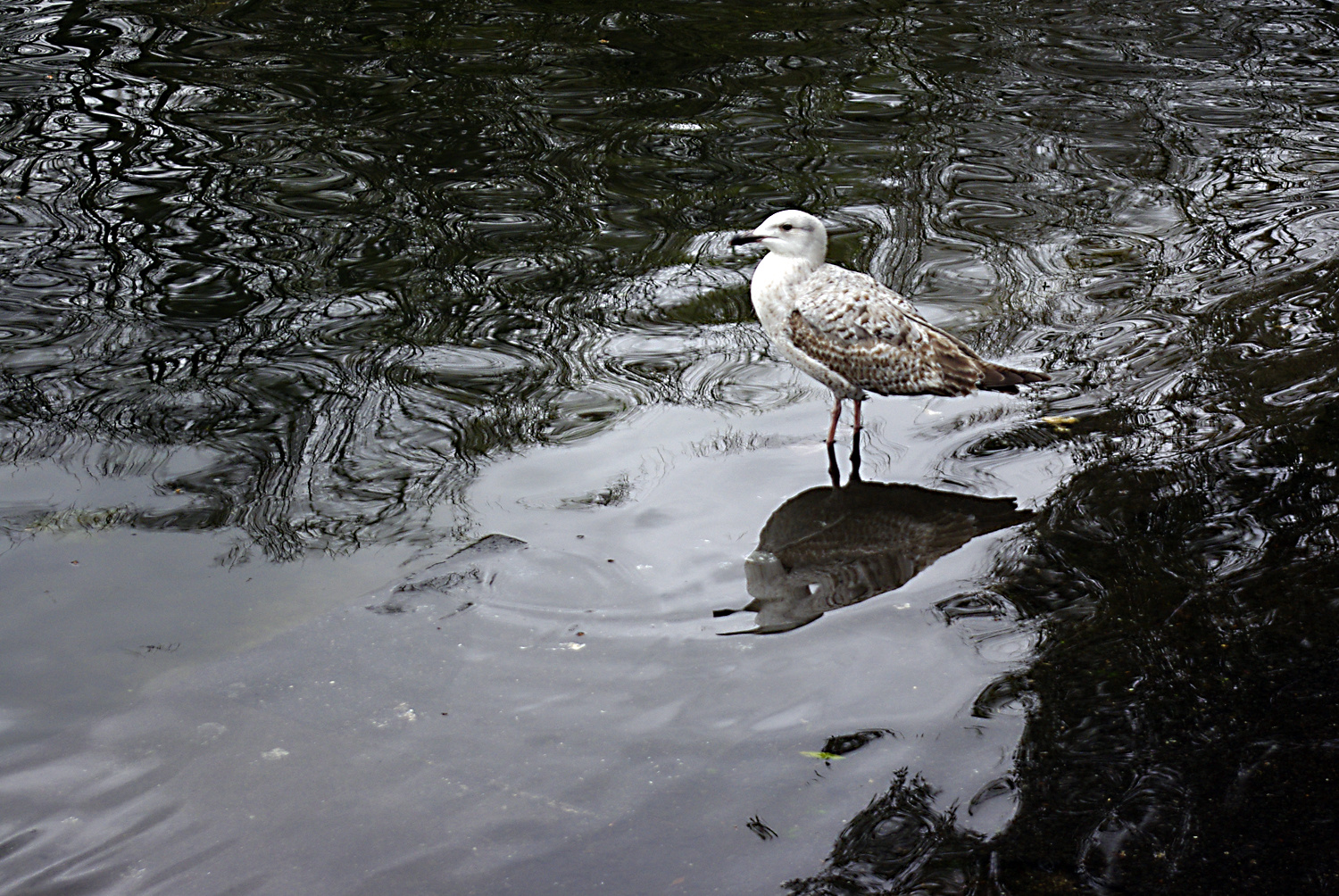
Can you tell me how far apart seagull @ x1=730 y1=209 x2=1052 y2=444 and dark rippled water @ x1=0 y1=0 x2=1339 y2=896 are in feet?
1.24

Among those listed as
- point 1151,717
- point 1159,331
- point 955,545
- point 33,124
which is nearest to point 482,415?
point 955,545

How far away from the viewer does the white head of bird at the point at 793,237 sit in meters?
5.60

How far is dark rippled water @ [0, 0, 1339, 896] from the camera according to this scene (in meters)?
3.58

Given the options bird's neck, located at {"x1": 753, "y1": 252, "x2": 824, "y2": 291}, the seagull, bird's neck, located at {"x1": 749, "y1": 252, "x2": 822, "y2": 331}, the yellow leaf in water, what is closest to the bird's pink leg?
the seagull

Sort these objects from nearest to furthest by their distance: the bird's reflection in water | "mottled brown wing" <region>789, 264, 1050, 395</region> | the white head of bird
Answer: the bird's reflection in water < "mottled brown wing" <region>789, 264, 1050, 395</region> < the white head of bird

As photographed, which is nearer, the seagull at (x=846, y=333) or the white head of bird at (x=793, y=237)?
the seagull at (x=846, y=333)

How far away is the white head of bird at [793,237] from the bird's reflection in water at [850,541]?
3.68 ft

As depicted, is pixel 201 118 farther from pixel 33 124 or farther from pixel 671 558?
pixel 671 558

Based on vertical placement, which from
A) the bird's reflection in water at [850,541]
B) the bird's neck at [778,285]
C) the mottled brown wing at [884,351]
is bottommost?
the bird's reflection in water at [850,541]

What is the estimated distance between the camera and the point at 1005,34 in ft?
36.3

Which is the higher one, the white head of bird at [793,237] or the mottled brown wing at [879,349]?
the white head of bird at [793,237]

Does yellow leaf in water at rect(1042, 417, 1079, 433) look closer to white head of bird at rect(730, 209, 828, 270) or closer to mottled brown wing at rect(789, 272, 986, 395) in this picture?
mottled brown wing at rect(789, 272, 986, 395)

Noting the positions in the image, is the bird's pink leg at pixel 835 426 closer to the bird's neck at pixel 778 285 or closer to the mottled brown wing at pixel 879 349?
the mottled brown wing at pixel 879 349

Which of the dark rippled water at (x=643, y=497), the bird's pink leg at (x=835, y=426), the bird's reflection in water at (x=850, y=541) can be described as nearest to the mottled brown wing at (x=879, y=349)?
the bird's pink leg at (x=835, y=426)
